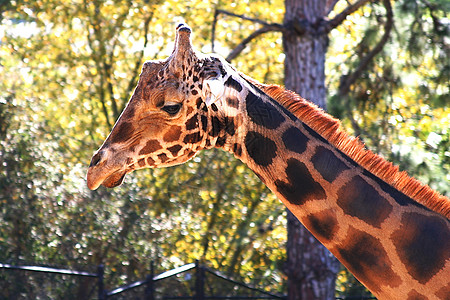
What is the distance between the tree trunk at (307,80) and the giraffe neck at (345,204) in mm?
4160

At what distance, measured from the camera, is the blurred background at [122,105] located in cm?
771

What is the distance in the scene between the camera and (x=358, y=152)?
2.83 metres

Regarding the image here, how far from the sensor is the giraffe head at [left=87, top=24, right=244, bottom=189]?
9.32 ft

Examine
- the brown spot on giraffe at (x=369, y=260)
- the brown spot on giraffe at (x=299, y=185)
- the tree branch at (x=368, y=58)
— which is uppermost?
the tree branch at (x=368, y=58)

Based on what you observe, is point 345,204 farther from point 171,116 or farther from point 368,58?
point 368,58

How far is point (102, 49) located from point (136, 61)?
0.65 m

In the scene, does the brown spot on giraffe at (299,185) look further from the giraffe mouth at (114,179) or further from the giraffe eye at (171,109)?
→ the giraffe mouth at (114,179)

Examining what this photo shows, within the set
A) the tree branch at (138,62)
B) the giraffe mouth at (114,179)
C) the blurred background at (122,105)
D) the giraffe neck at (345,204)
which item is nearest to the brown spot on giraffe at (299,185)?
the giraffe neck at (345,204)

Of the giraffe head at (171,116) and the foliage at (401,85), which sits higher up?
the foliage at (401,85)

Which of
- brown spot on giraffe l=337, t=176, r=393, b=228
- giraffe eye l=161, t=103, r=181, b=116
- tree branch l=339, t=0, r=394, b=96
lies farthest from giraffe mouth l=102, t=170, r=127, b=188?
tree branch l=339, t=0, r=394, b=96

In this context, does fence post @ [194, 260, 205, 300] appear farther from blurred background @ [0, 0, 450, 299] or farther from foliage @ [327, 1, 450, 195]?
foliage @ [327, 1, 450, 195]

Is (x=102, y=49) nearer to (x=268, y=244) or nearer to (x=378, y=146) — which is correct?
(x=268, y=244)

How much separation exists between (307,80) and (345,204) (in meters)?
4.36

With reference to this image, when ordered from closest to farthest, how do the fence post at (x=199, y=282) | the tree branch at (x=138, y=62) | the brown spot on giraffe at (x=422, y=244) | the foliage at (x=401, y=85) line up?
1. the brown spot on giraffe at (x=422, y=244)
2. the fence post at (x=199, y=282)
3. the foliage at (x=401, y=85)
4. the tree branch at (x=138, y=62)
